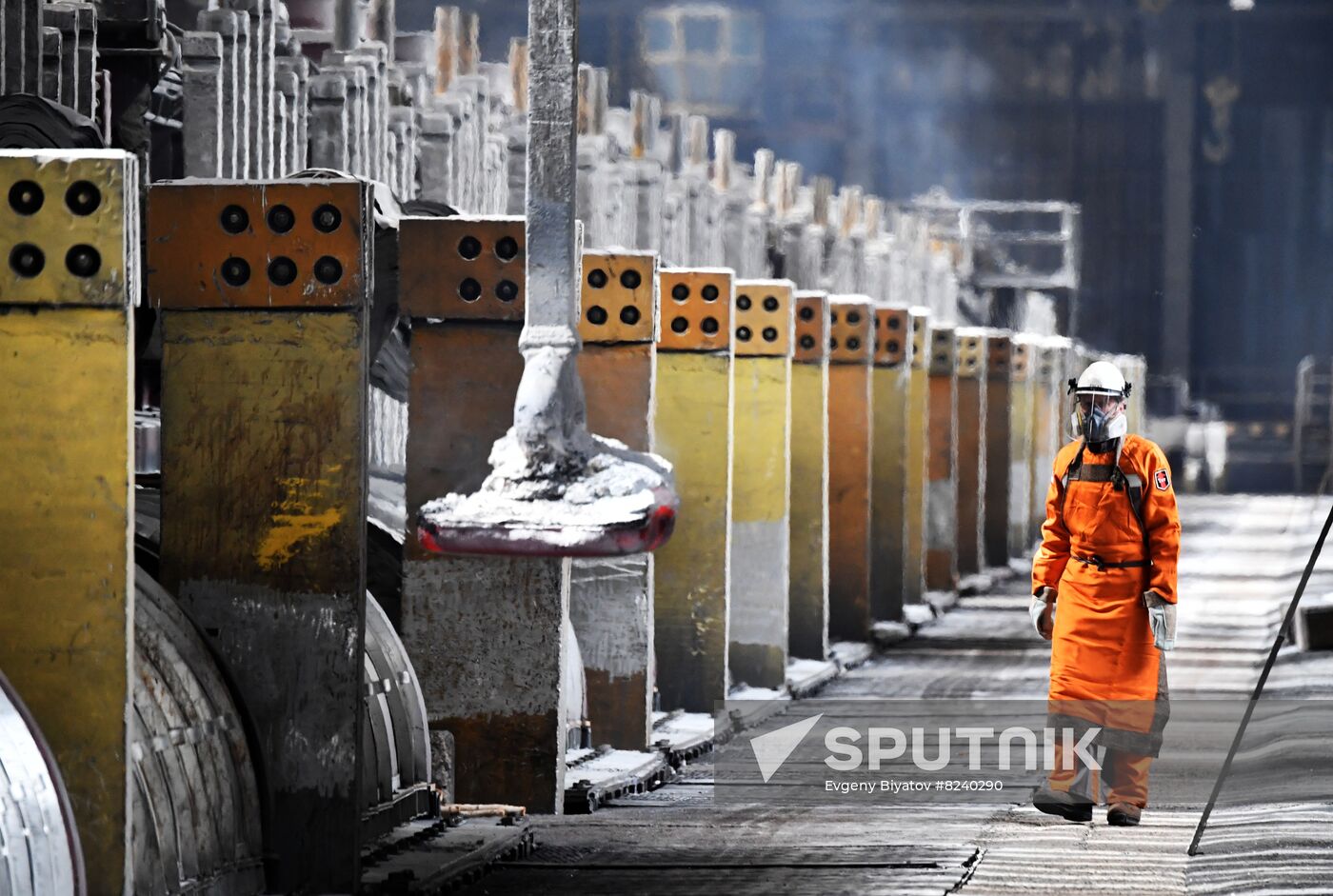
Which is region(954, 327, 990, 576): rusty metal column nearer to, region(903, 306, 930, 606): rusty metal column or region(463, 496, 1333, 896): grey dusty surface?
region(903, 306, 930, 606): rusty metal column

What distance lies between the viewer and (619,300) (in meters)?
11.2

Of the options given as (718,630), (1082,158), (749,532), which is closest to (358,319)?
(718,630)

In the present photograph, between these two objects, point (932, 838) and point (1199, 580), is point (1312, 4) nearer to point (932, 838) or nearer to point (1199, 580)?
point (1199, 580)

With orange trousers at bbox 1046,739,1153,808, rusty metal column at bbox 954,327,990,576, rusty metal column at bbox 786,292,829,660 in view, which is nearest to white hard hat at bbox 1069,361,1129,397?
orange trousers at bbox 1046,739,1153,808

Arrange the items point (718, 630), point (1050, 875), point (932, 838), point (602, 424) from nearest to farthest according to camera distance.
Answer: point (1050, 875) → point (932, 838) → point (602, 424) → point (718, 630)

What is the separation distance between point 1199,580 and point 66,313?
20.5 metres

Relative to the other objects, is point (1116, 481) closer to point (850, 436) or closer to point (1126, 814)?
point (1126, 814)

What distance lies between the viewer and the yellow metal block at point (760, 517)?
14422mm

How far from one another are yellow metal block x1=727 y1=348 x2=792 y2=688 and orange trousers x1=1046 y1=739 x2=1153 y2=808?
548cm

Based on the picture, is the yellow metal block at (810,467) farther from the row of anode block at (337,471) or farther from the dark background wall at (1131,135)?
the dark background wall at (1131,135)

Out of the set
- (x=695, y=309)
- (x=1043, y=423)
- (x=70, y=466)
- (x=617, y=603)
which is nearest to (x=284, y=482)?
(x=70, y=466)

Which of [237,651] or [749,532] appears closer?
[237,651]

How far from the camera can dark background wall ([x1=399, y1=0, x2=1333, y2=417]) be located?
51.8m

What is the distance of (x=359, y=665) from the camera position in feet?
24.8
